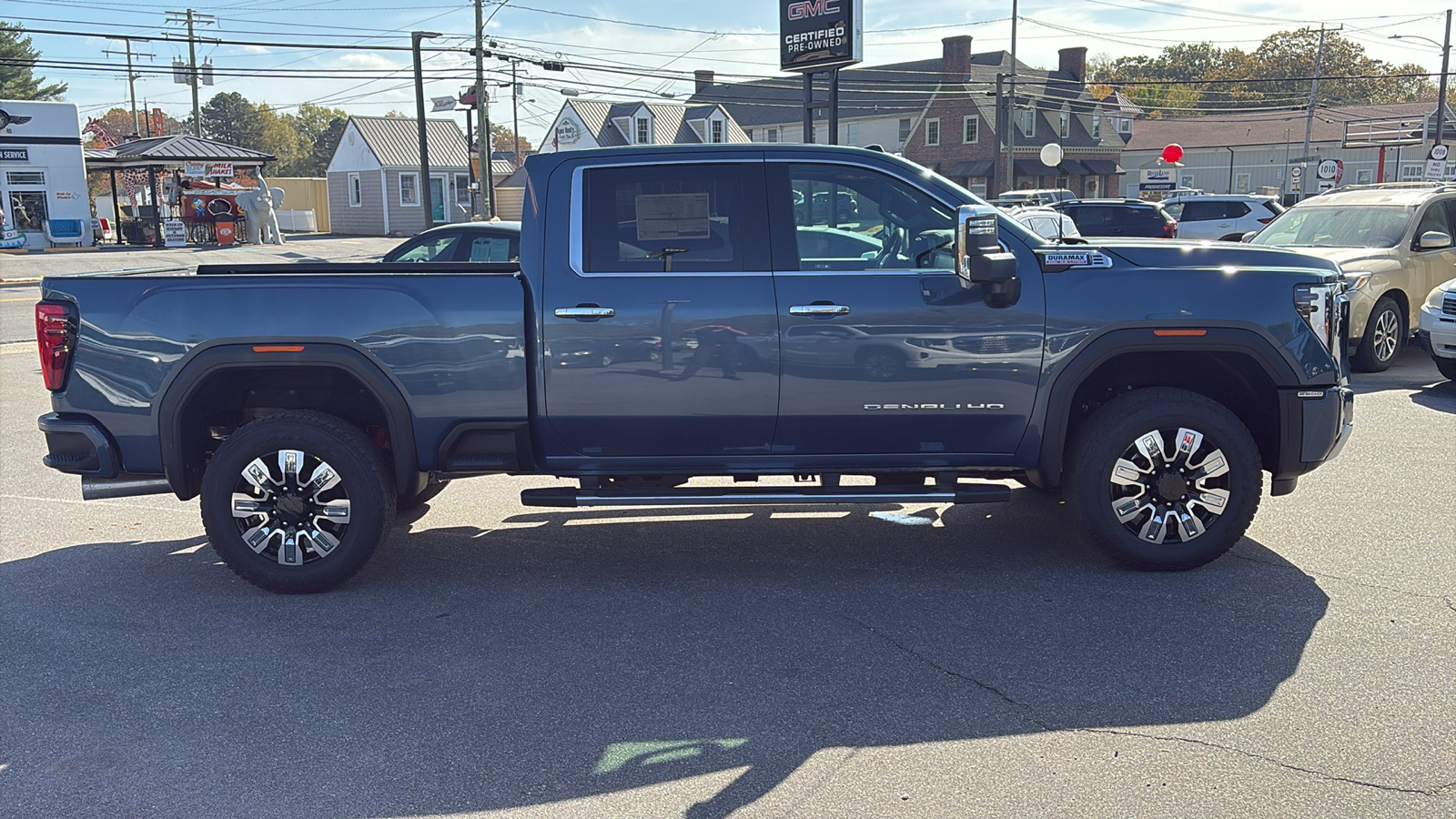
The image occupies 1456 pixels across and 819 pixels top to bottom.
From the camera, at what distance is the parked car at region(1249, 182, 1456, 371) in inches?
465

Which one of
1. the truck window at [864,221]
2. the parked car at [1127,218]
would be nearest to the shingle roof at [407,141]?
the parked car at [1127,218]

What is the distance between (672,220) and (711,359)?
0.70m

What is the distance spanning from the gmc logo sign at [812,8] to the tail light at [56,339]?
16505mm

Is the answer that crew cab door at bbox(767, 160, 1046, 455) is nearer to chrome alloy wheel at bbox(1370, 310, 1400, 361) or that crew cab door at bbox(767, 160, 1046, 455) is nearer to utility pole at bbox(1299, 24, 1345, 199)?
chrome alloy wheel at bbox(1370, 310, 1400, 361)

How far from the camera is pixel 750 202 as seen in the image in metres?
5.43

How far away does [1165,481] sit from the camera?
5449 mm

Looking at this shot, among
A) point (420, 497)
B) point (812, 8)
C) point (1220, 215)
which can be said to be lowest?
point (420, 497)

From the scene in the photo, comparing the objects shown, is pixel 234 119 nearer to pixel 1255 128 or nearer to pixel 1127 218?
pixel 1255 128

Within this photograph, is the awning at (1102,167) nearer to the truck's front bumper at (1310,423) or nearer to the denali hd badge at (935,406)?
the truck's front bumper at (1310,423)

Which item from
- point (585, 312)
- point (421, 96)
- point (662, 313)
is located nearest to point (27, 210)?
point (421, 96)

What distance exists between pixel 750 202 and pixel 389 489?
2191 mm

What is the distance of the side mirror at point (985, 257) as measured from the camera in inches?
Result: 196

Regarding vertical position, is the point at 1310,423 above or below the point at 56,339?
below

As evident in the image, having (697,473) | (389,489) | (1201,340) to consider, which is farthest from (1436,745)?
(389,489)
